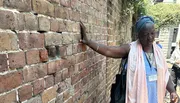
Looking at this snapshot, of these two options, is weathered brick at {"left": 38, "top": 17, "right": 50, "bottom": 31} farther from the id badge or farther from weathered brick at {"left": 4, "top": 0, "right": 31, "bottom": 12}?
the id badge

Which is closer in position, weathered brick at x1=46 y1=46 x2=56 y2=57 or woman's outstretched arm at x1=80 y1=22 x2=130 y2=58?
weathered brick at x1=46 y1=46 x2=56 y2=57

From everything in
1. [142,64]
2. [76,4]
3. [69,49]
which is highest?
[76,4]

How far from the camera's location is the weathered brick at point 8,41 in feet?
3.10

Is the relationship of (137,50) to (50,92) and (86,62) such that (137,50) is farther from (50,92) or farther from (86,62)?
(50,92)

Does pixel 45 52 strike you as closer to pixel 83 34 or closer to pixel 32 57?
pixel 32 57

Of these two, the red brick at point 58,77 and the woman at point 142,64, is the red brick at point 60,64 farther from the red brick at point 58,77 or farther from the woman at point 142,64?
the woman at point 142,64

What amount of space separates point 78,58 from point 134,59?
2.22ft

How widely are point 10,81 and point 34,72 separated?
0.23 meters

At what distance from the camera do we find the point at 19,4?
1074 millimetres

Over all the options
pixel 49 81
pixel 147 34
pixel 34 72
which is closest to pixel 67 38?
pixel 49 81

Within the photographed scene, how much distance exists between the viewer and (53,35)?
4.79 ft

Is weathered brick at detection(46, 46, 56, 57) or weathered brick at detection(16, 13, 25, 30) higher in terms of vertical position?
weathered brick at detection(16, 13, 25, 30)

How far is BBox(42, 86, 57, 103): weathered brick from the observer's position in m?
1.34

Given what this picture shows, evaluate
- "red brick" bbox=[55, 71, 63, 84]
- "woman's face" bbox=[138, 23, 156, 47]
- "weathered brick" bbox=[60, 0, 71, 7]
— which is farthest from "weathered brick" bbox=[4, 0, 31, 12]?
"woman's face" bbox=[138, 23, 156, 47]
